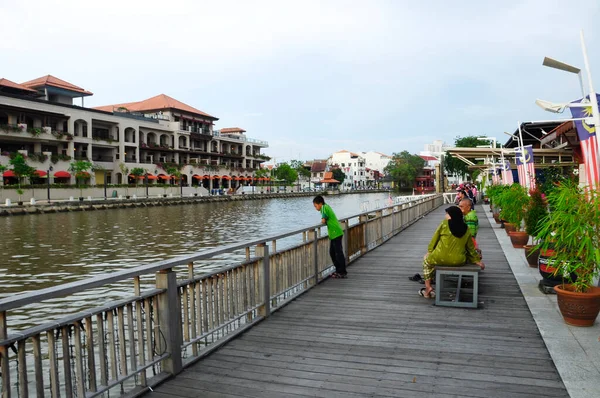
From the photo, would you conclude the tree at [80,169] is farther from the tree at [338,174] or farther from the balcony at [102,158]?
the tree at [338,174]

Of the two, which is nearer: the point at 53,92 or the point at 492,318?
the point at 492,318

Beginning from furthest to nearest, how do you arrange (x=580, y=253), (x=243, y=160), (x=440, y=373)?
1. (x=243, y=160)
2. (x=580, y=253)
3. (x=440, y=373)

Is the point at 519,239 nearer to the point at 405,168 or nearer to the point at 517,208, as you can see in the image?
the point at 517,208

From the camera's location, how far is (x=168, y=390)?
4.03 meters

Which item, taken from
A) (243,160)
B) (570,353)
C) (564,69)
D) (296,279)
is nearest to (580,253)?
(570,353)

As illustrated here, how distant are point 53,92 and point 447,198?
159ft

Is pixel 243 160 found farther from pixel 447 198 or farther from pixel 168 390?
pixel 168 390

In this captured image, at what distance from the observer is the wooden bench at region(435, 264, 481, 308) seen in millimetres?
6516

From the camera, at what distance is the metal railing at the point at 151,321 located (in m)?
3.05

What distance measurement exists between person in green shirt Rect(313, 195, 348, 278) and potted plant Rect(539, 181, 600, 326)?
3621 mm

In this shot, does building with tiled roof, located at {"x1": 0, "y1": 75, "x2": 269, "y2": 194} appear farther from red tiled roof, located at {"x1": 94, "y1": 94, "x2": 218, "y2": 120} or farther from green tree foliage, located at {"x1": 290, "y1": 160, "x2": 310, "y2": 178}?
green tree foliage, located at {"x1": 290, "y1": 160, "x2": 310, "y2": 178}

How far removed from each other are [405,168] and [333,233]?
12502 cm

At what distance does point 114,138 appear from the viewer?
204 feet

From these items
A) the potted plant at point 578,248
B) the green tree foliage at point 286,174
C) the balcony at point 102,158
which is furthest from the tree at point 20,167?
the green tree foliage at point 286,174
